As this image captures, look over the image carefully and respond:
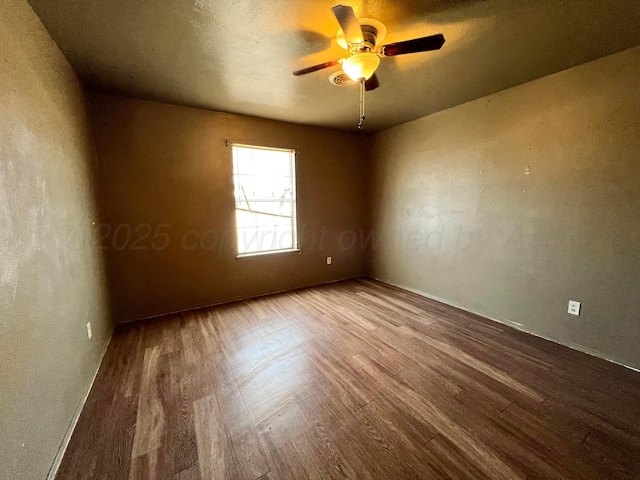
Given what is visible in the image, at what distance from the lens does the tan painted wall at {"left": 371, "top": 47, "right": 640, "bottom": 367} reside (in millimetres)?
1983

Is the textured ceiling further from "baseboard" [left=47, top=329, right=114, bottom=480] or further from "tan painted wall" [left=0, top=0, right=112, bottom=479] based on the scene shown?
"baseboard" [left=47, top=329, right=114, bottom=480]

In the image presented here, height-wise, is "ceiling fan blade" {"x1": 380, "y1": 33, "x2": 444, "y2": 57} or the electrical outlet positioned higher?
"ceiling fan blade" {"x1": 380, "y1": 33, "x2": 444, "y2": 57}

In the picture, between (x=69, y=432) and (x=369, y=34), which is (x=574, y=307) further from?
(x=69, y=432)

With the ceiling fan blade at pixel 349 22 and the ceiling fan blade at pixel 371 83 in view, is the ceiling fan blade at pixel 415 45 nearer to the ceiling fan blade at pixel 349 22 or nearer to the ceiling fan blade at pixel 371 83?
the ceiling fan blade at pixel 349 22

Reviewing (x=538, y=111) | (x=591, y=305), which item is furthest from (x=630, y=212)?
(x=538, y=111)

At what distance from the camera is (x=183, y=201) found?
2.99 m

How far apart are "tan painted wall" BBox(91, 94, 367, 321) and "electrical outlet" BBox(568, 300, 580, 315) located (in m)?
2.92

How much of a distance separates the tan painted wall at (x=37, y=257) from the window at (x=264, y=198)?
1.65m

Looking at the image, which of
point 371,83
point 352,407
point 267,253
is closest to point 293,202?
point 267,253

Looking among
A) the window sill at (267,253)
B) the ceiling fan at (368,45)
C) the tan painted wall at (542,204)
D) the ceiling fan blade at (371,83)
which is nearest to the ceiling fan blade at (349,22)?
the ceiling fan at (368,45)

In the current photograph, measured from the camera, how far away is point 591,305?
7.09 feet

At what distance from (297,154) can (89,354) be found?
3047 millimetres

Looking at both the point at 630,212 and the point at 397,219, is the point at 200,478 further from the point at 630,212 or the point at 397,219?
the point at 397,219

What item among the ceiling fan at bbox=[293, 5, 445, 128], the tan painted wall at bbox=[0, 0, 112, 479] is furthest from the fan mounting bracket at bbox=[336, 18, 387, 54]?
the tan painted wall at bbox=[0, 0, 112, 479]
